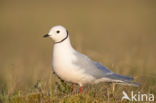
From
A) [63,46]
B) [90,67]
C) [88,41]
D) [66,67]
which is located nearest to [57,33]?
[63,46]

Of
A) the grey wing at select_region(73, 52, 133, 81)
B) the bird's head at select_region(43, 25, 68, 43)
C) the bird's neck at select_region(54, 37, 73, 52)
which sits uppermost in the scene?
the bird's head at select_region(43, 25, 68, 43)

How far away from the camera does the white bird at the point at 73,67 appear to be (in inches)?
254

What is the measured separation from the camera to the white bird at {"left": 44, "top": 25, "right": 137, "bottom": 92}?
6.45 metres

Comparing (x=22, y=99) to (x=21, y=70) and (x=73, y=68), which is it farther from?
(x=21, y=70)

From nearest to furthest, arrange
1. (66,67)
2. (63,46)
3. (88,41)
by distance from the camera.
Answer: (66,67)
(63,46)
(88,41)

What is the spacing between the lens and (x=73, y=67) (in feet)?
21.2

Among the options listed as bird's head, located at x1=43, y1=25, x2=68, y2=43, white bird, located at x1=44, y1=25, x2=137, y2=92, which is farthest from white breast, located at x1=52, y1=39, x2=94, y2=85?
bird's head, located at x1=43, y1=25, x2=68, y2=43

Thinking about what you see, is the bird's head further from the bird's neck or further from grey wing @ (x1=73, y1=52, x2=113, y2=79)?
grey wing @ (x1=73, y1=52, x2=113, y2=79)

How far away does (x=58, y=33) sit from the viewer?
6.68 meters

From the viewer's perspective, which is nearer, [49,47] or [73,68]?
[73,68]

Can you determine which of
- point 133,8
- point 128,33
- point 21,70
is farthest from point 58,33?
point 133,8

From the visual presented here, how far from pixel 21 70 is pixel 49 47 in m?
6.31

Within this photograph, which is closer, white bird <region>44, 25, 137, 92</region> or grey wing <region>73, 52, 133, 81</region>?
white bird <region>44, 25, 137, 92</region>

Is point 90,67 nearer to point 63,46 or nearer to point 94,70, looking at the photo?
point 94,70
